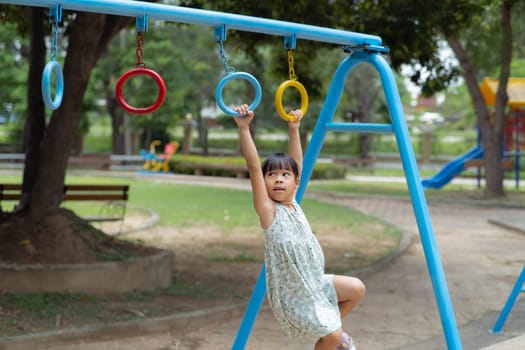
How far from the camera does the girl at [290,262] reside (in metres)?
3.86

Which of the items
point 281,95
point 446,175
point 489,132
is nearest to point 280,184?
point 281,95

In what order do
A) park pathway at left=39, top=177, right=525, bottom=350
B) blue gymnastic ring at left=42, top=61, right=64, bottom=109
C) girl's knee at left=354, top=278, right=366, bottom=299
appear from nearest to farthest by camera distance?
blue gymnastic ring at left=42, top=61, right=64, bottom=109
girl's knee at left=354, top=278, right=366, bottom=299
park pathway at left=39, top=177, right=525, bottom=350

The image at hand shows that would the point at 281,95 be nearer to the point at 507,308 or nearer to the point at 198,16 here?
the point at 198,16

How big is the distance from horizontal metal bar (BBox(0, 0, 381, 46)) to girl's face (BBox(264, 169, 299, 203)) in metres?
0.83

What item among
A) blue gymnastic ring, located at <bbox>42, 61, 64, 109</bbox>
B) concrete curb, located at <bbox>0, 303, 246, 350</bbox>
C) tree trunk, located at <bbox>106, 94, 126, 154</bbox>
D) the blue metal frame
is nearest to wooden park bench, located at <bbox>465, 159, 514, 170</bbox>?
the blue metal frame

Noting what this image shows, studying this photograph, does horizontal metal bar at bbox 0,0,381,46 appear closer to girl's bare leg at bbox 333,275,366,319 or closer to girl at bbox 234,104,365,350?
girl at bbox 234,104,365,350

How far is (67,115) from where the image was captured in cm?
782

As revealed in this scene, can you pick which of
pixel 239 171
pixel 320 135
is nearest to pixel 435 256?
pixel 320 135

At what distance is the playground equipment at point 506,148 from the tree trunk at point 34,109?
15689 millimetres

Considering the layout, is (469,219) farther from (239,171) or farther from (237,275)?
(239,171)

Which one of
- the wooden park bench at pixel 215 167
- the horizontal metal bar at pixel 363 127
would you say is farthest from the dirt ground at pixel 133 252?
the wooden park bench at pixel 215 167

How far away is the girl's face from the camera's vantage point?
13.0 feet

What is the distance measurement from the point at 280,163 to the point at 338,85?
109 centimetres

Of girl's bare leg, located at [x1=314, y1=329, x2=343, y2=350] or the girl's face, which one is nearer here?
girl's bare leg, located at [x1=314, y1=329, x2=343, y2=350]
